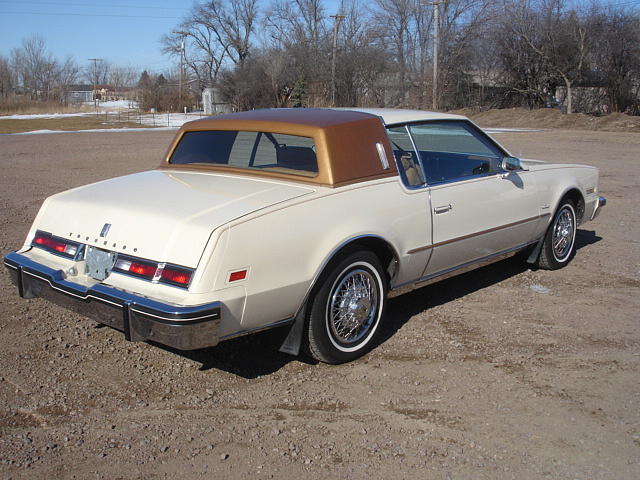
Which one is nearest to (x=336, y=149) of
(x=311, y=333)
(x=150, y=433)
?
(x=311, y=333)

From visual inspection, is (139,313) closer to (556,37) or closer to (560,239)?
(560,239)

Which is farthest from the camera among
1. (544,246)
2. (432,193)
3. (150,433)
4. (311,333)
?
(544,246)

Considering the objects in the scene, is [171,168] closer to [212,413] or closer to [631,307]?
[212,413]

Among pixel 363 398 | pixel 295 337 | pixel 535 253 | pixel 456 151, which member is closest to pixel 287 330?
pixel 295 337

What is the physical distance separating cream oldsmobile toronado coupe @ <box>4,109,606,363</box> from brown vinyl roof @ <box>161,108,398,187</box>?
0.03 ft

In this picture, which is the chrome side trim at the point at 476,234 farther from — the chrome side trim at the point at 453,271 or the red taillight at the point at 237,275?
the red taillight at the point at 237,275

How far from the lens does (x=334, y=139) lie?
4.28 metres

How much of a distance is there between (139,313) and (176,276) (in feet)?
0.88

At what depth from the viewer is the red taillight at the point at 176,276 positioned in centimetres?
342

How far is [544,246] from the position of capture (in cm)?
612

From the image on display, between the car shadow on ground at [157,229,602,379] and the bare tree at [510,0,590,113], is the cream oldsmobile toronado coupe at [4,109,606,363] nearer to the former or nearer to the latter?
the car shadow on ground at [157,229,602,379]

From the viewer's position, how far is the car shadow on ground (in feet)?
13.8

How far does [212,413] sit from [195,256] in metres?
0.86

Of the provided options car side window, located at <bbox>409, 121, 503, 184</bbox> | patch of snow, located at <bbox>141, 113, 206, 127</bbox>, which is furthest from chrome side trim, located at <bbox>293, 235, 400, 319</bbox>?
patch of snow, located at <bbox>141, 113, 206, 127</bbox>
